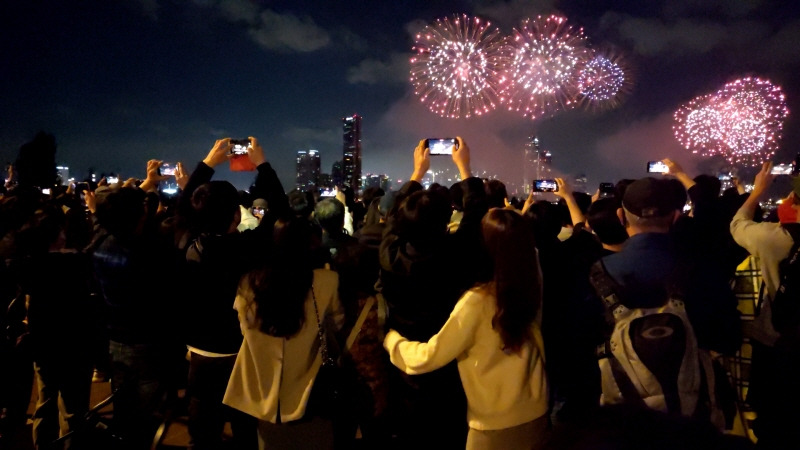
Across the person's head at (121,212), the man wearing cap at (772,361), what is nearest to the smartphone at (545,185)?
the man wearing cap at (772,361)

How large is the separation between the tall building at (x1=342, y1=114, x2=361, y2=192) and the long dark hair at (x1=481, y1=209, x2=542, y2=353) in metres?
99.1

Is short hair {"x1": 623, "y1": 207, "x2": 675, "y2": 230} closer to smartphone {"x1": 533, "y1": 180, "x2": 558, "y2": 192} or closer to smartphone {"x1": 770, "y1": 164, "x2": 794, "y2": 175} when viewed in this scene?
smartphone {"x1": 533, "y1": 180, "x2": 558, "y2": 192}

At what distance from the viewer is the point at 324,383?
2691 mm

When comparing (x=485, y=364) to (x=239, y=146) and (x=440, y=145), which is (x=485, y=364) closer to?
(x=239, y=146)

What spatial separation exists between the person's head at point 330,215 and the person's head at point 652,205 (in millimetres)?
2380

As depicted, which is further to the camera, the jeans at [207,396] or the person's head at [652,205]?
the jeans at [207,396]

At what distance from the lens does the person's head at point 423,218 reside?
246cm

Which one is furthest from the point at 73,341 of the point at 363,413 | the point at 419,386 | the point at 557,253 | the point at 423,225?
the point at 557,253

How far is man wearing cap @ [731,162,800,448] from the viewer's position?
2.88 metres

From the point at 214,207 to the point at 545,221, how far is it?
7.46 ft

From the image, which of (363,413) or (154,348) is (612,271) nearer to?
(363,413)

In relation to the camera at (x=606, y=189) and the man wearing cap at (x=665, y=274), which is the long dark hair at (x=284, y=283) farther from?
the camera at (x=606, y=189)

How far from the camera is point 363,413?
280cm

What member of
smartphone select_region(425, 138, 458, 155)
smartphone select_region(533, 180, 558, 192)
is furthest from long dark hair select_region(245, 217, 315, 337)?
smartphone select_region(533, 180, 558, 192)
